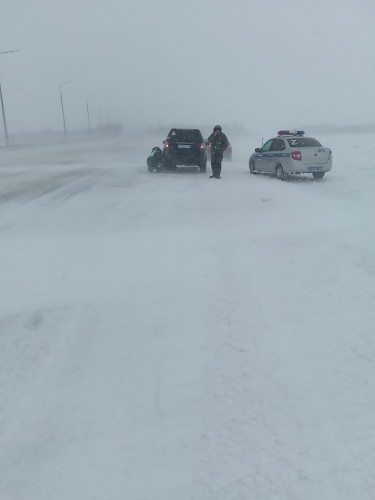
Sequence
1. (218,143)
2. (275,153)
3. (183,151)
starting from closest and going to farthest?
Answer: (218,143) < (275,153) < (183,151)

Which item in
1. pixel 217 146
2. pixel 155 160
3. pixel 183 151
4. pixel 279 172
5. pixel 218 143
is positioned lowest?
pixel 279 172

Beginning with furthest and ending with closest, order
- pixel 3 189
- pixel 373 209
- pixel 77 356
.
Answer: pixel 3 189
pixel 373 209
pixel 77 356

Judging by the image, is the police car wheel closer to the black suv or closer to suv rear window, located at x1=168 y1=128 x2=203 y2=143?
the black suv

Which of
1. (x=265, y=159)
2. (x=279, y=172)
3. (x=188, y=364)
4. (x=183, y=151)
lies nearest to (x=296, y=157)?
(x=279, y=172)

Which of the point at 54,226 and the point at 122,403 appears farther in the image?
the point at 54,226

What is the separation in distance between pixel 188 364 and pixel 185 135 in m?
17.6

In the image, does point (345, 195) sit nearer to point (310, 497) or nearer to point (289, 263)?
point (289, 263)

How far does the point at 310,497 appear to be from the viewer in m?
2.67

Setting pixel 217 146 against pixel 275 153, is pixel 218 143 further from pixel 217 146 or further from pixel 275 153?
pixel 275 153

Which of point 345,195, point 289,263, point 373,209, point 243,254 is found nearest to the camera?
point 289,263

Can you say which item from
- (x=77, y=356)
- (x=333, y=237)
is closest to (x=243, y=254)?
(x=333, y=237)

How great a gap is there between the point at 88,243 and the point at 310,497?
5.87 metres

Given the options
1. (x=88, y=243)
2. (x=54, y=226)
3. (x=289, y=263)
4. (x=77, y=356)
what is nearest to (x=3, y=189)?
(x=54, y=226)

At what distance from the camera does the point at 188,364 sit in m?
4.12
